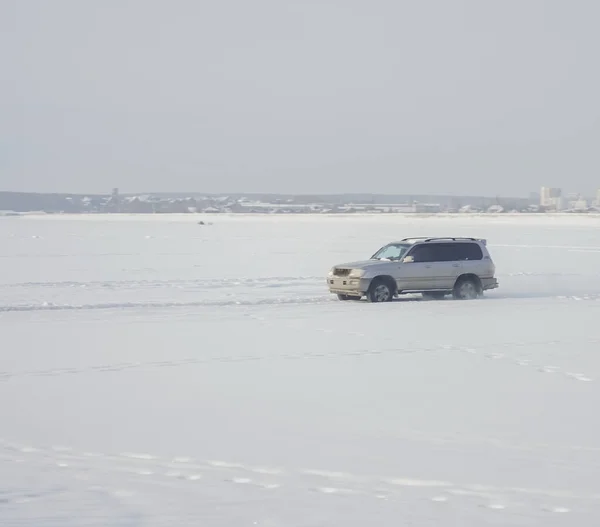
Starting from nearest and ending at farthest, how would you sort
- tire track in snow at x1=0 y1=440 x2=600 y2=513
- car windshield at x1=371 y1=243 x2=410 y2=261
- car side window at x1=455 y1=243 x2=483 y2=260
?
tire track in snow at x1=0 y1=440 x2=600 y2=513 < car windshield at x1=371 y1=243 x2=410 y2=261 < car side window at x1=455 y1=243 x2=483 y2=260

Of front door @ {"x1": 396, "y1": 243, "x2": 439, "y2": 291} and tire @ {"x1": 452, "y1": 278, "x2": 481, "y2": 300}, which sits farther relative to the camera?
tire @ {"x1": 452, "y1": 278, "x2": 481, "y2": 300}

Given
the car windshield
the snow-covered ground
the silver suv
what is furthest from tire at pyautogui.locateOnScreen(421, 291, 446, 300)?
the snow-covered ground

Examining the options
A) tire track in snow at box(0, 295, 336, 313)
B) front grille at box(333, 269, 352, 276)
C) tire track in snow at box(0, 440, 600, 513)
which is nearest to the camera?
tire track in snow at box(0, 440, 600, 513)

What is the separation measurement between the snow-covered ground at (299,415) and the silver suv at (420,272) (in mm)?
2138

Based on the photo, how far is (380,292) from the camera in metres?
25.7

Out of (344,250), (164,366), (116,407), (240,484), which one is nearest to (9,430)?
(116,407)

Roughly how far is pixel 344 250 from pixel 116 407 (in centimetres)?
4421

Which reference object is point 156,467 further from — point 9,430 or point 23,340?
point 23,340

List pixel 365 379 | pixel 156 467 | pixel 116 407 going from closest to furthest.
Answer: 1. pixel 156 467
2. pixel 116 407
3. pixel 365 379

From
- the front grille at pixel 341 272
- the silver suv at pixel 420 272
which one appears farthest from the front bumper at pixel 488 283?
the front grille at pixel 341 272

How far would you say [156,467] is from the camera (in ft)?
27.7

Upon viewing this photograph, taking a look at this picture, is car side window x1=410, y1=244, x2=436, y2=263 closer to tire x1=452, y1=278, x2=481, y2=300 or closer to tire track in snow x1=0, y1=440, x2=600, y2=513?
tire x1=452, y1=278, x2=481, y2=300

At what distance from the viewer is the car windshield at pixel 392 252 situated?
1043 inches

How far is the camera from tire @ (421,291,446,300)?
2661 centimetres
